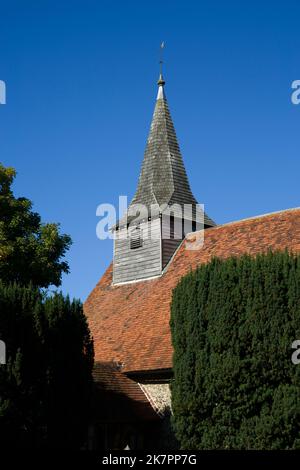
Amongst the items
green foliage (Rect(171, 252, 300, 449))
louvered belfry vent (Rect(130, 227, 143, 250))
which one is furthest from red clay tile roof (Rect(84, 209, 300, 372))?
green foliage (Rect(171, 252, 300, 449))

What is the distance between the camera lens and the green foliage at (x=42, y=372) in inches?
664

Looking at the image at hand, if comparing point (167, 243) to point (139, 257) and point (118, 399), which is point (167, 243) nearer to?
point (139, 257)

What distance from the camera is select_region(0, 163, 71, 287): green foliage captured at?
26.0m

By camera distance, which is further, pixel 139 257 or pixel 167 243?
pixel 139 257

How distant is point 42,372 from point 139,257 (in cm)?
1092

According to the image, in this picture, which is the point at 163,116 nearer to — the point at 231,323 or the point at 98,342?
the point at 98,342

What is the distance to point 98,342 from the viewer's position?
2506cm

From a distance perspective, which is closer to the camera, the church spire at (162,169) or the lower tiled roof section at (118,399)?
the lower tiled roof section at (118,399)

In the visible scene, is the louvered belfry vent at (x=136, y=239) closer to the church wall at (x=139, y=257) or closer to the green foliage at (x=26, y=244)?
the church wall at (x=139, y=257)

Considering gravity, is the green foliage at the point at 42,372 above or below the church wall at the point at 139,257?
below

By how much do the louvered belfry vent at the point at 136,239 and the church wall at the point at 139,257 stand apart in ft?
0.43

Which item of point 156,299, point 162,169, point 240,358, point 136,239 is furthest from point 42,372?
point 162,169

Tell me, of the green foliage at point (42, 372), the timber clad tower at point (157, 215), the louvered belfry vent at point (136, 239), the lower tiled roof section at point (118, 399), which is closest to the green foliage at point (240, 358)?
the green foliage at point (42, 372)

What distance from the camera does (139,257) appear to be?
28000 millimetres
